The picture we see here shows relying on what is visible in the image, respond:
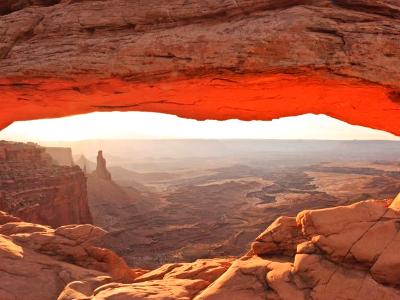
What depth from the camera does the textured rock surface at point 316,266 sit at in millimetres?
5645

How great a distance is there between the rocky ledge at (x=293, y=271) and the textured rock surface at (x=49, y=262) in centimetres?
4

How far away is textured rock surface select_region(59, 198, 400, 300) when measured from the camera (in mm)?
5645

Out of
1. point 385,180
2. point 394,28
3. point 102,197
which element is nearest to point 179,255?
point 102,197

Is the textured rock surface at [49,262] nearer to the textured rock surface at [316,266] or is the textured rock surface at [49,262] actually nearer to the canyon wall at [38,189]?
the textured rock surface at [316,266]

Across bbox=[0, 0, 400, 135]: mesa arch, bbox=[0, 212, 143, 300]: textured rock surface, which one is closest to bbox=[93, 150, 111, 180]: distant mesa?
bbox=[0, 212, 143, 300]: textured rock surface

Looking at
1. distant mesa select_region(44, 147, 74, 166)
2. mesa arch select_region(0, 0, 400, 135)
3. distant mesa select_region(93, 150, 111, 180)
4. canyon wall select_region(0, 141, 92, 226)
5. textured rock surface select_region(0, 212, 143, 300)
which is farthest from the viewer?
distant mesa select_region(44, 147, 74, 166)

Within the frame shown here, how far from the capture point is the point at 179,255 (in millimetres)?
32625

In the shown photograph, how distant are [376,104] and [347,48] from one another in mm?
2622

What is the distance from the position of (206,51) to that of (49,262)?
25.0 feet

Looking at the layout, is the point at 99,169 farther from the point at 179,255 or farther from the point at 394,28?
the point at 394,28

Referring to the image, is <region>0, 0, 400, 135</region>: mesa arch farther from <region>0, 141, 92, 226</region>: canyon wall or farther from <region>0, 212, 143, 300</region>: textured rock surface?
<region>0, 141, 92, 226</region>: canyon wall

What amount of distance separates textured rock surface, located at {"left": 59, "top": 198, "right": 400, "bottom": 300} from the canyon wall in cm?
2513

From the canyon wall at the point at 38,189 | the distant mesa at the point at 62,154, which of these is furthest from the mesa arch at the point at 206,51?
the distant mesa at the point at 62,154

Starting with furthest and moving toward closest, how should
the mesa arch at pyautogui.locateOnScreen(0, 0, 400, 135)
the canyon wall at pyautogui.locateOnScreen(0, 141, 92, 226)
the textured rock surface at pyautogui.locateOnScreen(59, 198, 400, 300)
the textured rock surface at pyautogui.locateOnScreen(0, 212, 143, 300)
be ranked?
the canyon wall at pyautogui.locateOnScreen(0, 141, 92, 226) < the textured rock surface at pyautogui.locateOnScreen(0, 212, 143, 300) < the mesa arch at pyautogui.locateOnScreen(0, 0, 400, 135) < the textured rock surface at pyautogui.locateOnScreen(59, 198, 400, 300)
